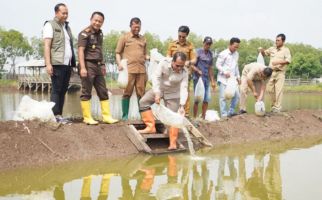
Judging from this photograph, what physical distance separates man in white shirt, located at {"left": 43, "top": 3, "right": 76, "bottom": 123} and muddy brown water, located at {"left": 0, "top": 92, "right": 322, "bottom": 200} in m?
1.27

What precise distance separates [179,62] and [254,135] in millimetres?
2710

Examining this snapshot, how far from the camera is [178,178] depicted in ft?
14.6

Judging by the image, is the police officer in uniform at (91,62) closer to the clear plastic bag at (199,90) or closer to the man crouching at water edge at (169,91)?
the man crouching at water edge at (169,91)

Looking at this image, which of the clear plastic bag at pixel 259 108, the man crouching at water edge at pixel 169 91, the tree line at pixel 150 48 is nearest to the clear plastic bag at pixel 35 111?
the man crouching at water edge at pixel 169 91

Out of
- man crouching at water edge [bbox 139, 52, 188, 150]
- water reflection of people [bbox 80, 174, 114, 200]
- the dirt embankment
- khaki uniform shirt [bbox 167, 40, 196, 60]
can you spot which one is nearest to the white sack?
man crouching at water edge [bbox 139, 52, 188, 150]

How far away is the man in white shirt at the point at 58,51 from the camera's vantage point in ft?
18.3

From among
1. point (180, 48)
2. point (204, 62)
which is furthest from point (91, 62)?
point (204, 62)

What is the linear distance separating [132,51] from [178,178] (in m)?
2.75

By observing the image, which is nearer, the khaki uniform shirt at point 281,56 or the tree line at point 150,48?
the khaki uniform shirt at point 281,56

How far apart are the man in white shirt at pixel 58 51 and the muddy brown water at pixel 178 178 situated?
127 cm

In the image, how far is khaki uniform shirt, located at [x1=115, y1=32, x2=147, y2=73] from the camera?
6492 mm

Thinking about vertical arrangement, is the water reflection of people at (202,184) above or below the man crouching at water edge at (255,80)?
below

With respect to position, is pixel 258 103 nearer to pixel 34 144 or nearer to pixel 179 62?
pixel 179 62

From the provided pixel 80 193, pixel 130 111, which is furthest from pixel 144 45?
pixel 80 193
